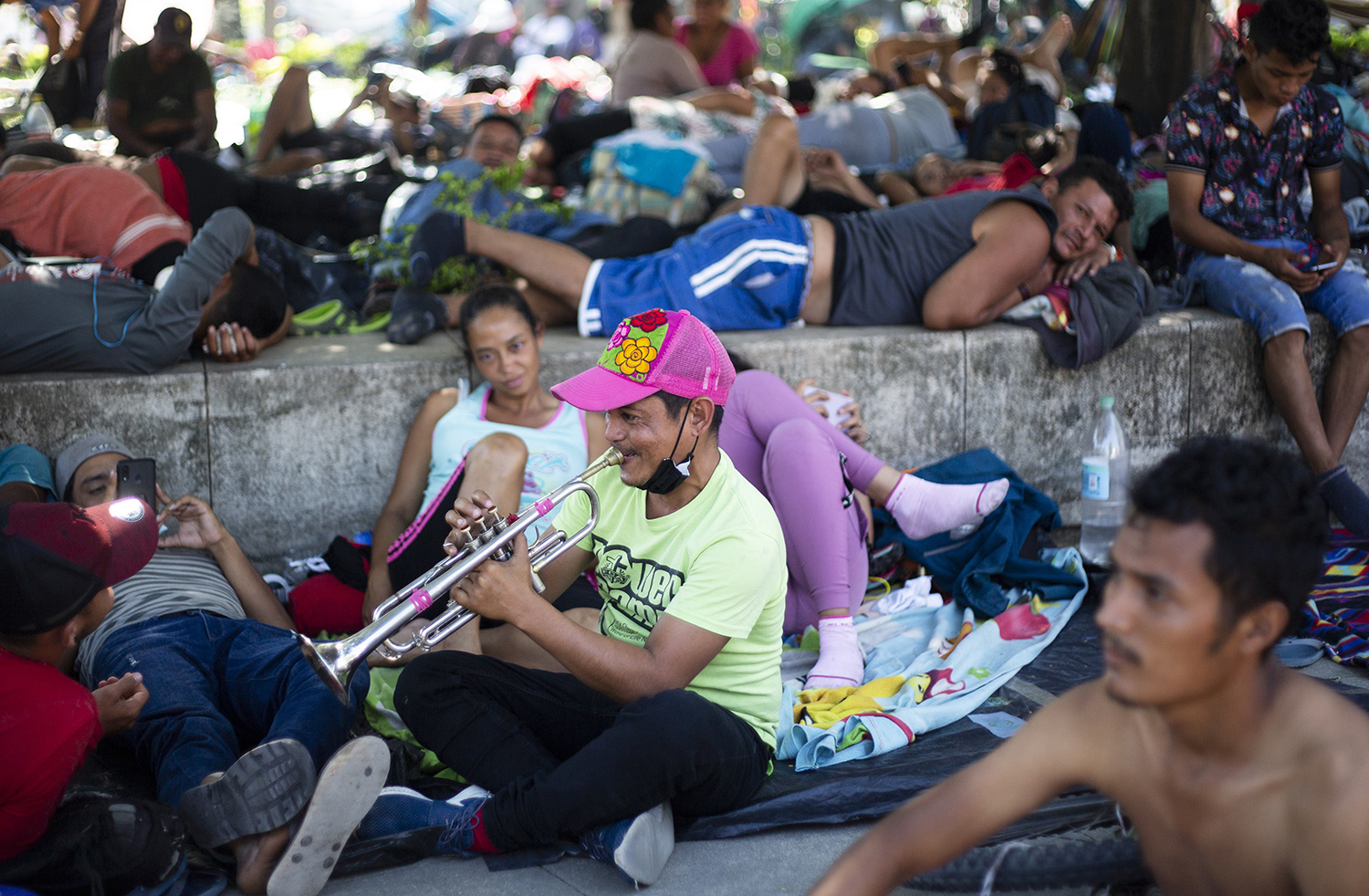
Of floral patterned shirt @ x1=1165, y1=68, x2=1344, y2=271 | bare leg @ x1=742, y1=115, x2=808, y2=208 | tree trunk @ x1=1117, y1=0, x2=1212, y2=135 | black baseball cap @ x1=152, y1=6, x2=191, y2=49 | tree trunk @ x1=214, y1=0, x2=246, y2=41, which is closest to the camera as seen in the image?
floral patterned shirt @ x1=1165, y1=68, x2=1344, y2=271

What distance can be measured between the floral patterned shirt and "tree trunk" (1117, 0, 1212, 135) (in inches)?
92.2

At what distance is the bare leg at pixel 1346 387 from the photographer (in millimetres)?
5059

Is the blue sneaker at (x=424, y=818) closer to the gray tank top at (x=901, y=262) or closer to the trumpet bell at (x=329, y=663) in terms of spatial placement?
the trumpet bell at (x=329, y=663)

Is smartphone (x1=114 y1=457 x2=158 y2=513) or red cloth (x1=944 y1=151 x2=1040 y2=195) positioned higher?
red cloth (x1=944 y1=151 x2=1040 y2=195)

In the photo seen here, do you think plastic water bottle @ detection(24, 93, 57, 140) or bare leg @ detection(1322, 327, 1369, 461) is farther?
plastic water bottle @ detection(24, 93, 57, 140)

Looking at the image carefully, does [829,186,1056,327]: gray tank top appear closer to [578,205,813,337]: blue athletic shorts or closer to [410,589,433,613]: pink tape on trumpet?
[578,205,813,337]: blue athletic shorts

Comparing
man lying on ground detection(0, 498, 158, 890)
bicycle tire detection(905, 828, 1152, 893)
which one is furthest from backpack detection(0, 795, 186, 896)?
bicycle tire detection(905, 828, 1152, 893)

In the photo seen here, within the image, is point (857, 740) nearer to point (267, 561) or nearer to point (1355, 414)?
point (267, 561)

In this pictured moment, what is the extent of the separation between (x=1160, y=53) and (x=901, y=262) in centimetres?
360

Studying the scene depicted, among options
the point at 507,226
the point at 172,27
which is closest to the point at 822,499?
the point at 507,226

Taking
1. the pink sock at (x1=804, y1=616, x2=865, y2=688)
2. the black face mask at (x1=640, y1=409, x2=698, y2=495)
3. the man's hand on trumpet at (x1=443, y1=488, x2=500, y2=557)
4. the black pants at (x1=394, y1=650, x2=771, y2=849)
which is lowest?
the pink sock at (x1=804, y1=616, x2=865, y2=688)

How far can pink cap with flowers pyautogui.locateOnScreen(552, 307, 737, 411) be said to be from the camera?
9.04ft

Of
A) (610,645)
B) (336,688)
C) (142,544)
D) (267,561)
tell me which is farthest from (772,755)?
(267,561)

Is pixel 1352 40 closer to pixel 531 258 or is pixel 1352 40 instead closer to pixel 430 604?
pixel 531 258
